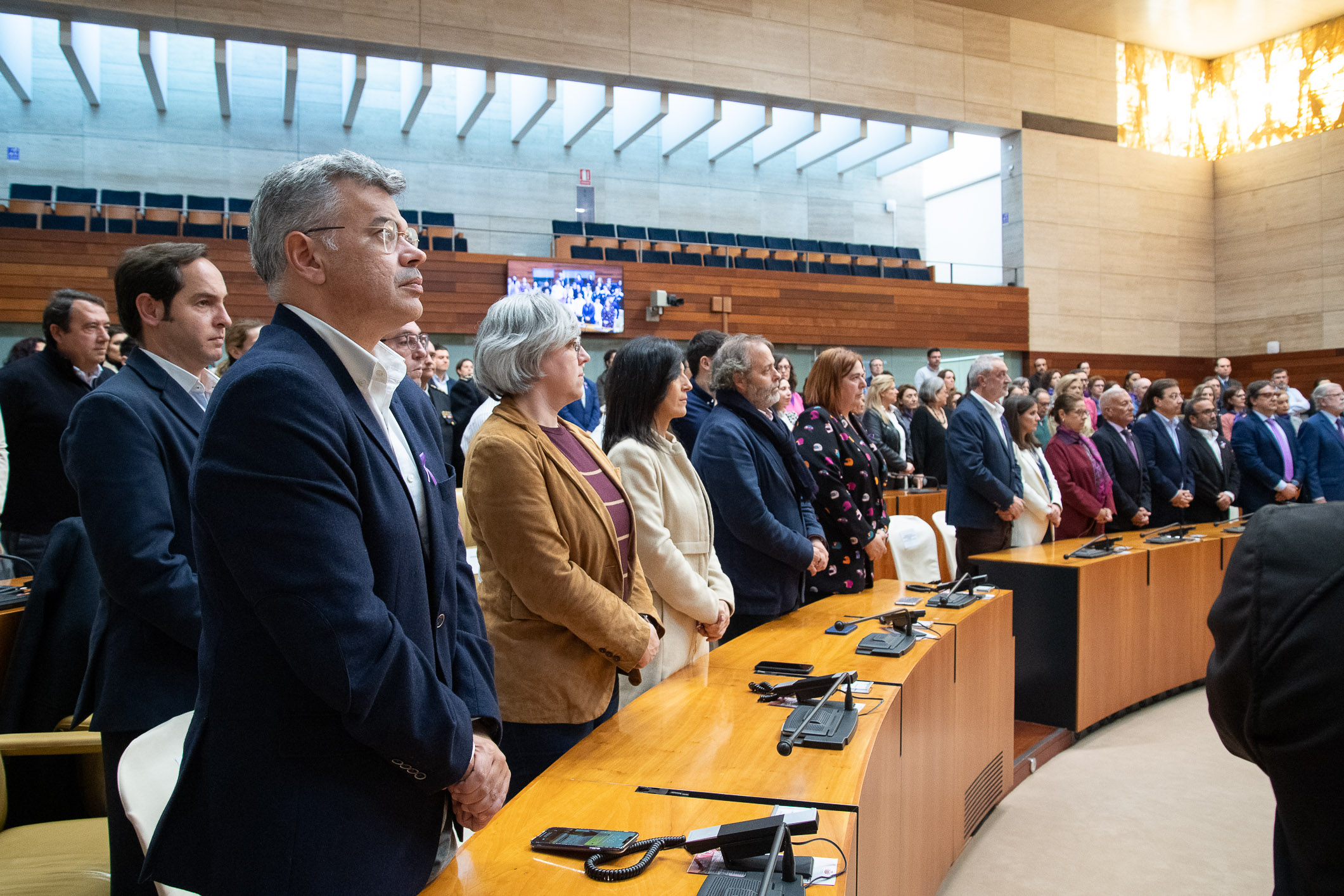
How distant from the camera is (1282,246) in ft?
45.3

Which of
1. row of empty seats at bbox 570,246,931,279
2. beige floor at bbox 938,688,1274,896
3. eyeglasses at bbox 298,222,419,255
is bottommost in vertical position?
beige floor at bbox 938,688,1274,896

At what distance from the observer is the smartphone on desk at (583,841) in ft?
3.98

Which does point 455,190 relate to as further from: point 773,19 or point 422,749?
point 422,749

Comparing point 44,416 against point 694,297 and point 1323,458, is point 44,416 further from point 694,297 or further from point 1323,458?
point 694,297

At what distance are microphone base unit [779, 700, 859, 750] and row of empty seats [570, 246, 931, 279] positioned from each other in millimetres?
9649

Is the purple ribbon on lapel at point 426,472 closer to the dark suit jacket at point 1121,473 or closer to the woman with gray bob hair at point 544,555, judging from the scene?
the woman with gray bob hair at point 544,555

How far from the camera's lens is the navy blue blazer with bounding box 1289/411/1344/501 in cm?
645

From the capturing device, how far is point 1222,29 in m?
13.6

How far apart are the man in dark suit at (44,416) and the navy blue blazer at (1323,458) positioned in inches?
291

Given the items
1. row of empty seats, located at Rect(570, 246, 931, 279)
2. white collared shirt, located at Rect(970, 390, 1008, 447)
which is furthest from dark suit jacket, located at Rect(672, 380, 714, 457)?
row of empty seats, located at Rect(570, 246, 931, 279)

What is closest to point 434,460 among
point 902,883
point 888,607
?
point 902,883

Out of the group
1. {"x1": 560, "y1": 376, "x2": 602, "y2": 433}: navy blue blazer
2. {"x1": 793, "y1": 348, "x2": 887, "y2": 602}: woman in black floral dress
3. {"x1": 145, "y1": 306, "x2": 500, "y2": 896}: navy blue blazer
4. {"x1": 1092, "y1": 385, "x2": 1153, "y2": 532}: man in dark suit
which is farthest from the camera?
{"x1": 560, "y1": 376, "x2": 602, "y2": 433}: navy blue blazer

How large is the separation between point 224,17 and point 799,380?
792cm

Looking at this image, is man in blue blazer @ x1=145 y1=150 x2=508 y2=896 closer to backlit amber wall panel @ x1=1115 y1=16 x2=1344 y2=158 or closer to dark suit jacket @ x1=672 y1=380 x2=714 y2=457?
dark suit jacket @ x1=672 y1=380 x2=714 y2=457
